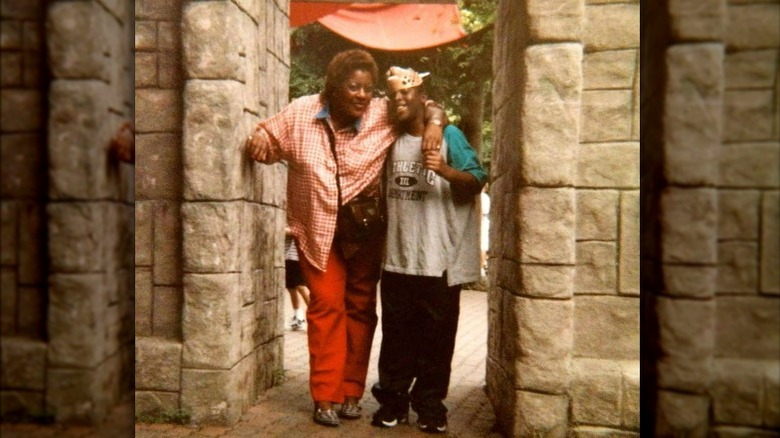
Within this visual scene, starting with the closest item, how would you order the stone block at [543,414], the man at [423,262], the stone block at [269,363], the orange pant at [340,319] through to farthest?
the stone block at [543,414], the man at [423,262], the orange pant at [340,319], the stone block at [269,363]

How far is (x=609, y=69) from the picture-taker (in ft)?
9.37

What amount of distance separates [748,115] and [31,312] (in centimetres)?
89

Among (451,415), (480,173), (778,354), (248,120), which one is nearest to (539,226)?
(480,173)

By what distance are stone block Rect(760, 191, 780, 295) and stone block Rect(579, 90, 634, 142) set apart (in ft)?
7.02

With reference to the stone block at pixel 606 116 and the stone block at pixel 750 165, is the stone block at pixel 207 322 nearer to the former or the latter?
the stone block at pixel 606 116

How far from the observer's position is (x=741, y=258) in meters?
0.81

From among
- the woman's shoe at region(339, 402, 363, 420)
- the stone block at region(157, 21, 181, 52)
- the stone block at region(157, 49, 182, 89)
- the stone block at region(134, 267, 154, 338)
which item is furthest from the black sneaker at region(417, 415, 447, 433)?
the stone block at region(157, 21, 181, 52)

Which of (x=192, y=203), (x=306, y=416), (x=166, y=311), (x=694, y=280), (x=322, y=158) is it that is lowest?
(x=306, y=416)

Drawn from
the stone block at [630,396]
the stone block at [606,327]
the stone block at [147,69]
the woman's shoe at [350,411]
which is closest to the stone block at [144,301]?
the stone block at [147,69]

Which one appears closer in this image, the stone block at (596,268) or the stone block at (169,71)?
the stone block at (596,268)

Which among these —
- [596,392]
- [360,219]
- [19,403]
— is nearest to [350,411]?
[360,219]

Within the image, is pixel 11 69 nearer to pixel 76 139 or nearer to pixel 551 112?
pixel 76 139

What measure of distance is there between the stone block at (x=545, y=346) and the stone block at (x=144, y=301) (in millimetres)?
1806

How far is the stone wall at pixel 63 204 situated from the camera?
0.75 meters
